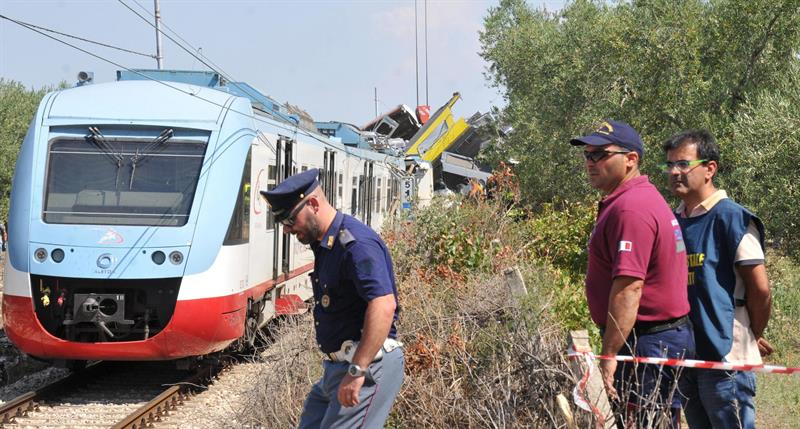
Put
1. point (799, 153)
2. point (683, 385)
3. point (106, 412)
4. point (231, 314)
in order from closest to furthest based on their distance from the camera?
point (683, 385) → point (106, 412) → point (231, 314) → point (799, 153)

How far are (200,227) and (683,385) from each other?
5611 millimetres

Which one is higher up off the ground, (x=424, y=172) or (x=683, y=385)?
(x=424, y=172)

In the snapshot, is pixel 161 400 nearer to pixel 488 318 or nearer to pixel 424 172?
pixel 488 318

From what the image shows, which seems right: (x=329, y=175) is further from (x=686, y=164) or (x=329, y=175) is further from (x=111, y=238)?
(x=686, y=164)

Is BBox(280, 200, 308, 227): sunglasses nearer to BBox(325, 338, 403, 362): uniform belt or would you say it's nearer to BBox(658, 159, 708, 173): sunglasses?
BBox(325, 338, 403, 362): uniform belt

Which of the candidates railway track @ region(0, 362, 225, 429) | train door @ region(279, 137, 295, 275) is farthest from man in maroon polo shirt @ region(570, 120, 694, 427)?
train door @ region(279, 137, 295, 275)

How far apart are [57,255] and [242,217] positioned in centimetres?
189

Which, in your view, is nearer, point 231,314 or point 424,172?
point 231,314

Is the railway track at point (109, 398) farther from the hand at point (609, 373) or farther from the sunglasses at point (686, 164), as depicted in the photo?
the sunglasses at point (686, 164)

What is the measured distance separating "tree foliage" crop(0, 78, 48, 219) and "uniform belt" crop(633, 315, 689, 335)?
34835 mm

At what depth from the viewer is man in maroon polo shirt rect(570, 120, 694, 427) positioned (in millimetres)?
4090

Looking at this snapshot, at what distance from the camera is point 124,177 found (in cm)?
Answer: 910

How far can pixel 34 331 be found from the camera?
8.59 metres

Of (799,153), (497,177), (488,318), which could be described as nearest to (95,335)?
(488,318)
